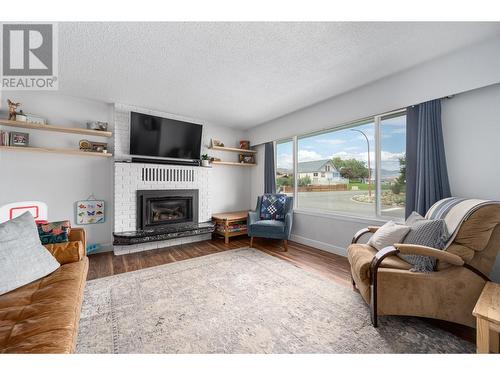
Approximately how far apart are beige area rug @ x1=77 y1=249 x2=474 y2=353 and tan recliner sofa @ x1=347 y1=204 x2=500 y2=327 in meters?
0.18

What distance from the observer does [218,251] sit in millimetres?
3395

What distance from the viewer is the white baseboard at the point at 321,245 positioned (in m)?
3.14

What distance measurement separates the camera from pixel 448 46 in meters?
1.96

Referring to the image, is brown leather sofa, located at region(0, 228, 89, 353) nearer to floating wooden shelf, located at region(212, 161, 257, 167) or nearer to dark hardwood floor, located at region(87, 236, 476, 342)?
dark hardwood floor, located at region(87, 236, 476, 342)

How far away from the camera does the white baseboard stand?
3.14 metres

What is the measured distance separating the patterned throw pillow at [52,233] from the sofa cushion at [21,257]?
345 mm

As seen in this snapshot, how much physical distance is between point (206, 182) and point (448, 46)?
3849 mm

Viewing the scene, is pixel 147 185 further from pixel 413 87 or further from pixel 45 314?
pixel 413 87

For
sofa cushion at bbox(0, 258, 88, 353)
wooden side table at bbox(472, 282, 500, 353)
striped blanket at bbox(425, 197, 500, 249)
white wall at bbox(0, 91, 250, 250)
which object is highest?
white wall at bbox(0, 91, 250, 250)

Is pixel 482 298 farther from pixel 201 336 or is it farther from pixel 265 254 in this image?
pixel 265 254

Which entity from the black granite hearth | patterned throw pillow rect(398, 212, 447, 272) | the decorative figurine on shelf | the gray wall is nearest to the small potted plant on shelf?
the black granite hearth

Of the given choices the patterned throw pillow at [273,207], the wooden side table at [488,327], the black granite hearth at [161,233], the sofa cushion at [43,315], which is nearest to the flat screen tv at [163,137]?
the black granite hearth at [161,233]

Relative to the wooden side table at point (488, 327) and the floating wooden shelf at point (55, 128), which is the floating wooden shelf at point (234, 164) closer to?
the floating wooden shelf at point (55, 128)
